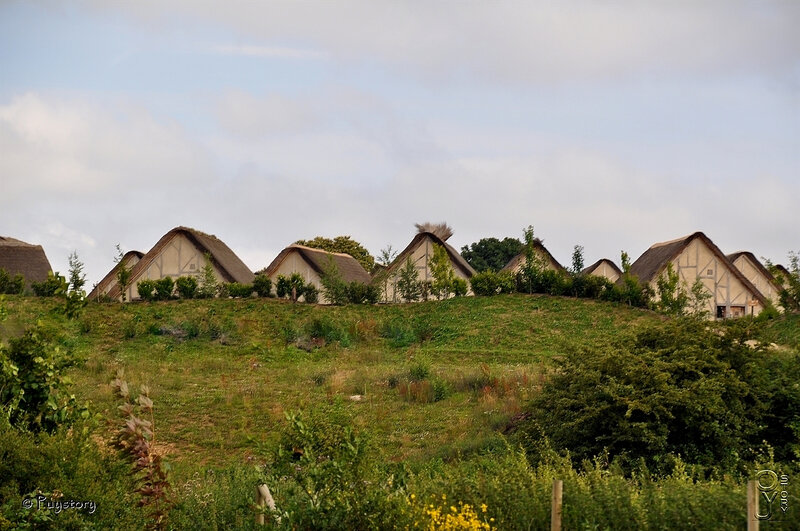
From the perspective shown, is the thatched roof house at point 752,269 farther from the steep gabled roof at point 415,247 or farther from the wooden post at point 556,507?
the wooden post at point 556,507

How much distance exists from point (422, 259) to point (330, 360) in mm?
13527

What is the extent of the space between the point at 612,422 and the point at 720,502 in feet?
15.7

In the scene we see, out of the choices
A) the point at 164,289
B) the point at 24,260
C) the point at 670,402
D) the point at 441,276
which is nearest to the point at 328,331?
the point at 441,276

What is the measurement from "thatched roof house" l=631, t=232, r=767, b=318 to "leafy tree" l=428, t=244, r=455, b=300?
8.22 meters

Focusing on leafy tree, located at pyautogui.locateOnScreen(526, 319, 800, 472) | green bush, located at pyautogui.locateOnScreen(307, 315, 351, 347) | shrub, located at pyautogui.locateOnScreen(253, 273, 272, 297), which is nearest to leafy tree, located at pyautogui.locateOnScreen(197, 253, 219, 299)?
Answer: shrub, located at pyautogui.locateOnScreen(253, 273, 272, 297)

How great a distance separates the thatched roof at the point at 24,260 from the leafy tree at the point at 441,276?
58.3 ft

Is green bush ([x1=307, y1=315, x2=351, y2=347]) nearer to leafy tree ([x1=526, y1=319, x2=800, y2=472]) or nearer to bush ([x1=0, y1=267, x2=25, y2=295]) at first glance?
bush ([x1=0, y1=267, x2=25, y2=295])

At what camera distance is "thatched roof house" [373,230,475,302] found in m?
36.5

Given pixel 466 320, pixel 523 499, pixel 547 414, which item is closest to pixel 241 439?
pixel 547 414

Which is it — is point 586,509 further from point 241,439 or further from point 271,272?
point 271,272

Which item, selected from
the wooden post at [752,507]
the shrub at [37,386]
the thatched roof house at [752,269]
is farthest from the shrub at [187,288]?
the wooden post at [752,507]

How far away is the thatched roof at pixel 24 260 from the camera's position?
133 ft

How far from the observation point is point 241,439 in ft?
53.4
